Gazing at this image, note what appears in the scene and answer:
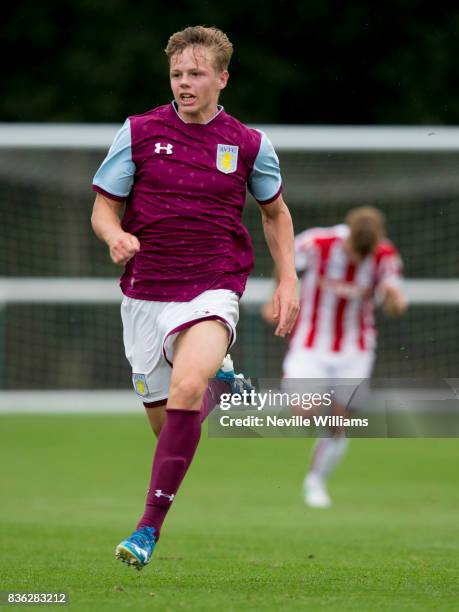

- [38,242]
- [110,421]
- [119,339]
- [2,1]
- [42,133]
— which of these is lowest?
[110,421]

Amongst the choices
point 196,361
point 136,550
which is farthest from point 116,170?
point 136,550

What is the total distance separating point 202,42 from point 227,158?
49 cm

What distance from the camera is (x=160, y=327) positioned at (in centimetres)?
587

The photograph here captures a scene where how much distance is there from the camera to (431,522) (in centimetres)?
852

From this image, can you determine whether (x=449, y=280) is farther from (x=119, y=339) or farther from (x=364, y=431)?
(x=364, y=431)

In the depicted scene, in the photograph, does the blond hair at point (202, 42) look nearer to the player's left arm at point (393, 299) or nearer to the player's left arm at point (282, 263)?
the player's left arm at point (282, 263)

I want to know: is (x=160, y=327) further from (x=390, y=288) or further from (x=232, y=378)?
→ (x=390, y=288)

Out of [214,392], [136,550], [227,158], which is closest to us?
[136,550]

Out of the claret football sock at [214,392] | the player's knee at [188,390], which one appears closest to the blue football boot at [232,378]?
the claret football sock at [214,392]

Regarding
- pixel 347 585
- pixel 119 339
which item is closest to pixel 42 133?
pixel 119 339

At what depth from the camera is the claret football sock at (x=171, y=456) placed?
5562 mm

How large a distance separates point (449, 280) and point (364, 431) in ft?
24.4

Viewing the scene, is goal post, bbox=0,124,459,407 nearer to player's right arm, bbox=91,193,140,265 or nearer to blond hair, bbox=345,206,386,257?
blond hair, bbox=345,206,386,257

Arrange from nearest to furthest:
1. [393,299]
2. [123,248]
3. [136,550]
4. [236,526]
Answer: [136,550] < [123,248] < [236,526] < [393,299]
